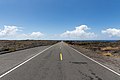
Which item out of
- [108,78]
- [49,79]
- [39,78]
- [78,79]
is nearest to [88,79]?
[78,79]

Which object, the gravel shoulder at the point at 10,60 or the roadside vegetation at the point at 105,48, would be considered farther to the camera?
the roadside vegetation at the point at 105,48

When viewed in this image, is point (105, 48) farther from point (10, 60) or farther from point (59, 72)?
point (59, 72)

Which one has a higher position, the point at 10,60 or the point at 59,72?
the point at 10,60

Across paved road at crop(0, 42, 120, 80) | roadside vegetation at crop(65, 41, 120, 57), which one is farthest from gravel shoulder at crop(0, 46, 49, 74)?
roadside vegetation at crop(65, 41, 120, 57)

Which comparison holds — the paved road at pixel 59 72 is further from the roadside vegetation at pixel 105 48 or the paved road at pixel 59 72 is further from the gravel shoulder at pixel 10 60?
the roadside vegetation at pixel 105 48

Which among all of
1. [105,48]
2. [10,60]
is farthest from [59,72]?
[105,48]

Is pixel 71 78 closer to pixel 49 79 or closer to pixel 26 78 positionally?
pixel 49 79

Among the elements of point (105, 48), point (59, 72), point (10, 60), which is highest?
point (10, 60)

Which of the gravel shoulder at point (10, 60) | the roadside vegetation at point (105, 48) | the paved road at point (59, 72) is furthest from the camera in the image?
the roadside vegetation at point (105, 48)

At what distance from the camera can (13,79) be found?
7.05 metres

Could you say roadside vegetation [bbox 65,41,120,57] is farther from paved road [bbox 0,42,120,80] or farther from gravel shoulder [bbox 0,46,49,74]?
paved road [bbox 0,42,120,80]

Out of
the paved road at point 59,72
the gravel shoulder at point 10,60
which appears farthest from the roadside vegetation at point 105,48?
the paved road at point 59,72

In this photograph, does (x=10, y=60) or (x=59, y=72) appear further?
(x=10, y=60)

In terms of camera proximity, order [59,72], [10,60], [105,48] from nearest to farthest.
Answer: [59,72]
[10,60]
[105,48]
